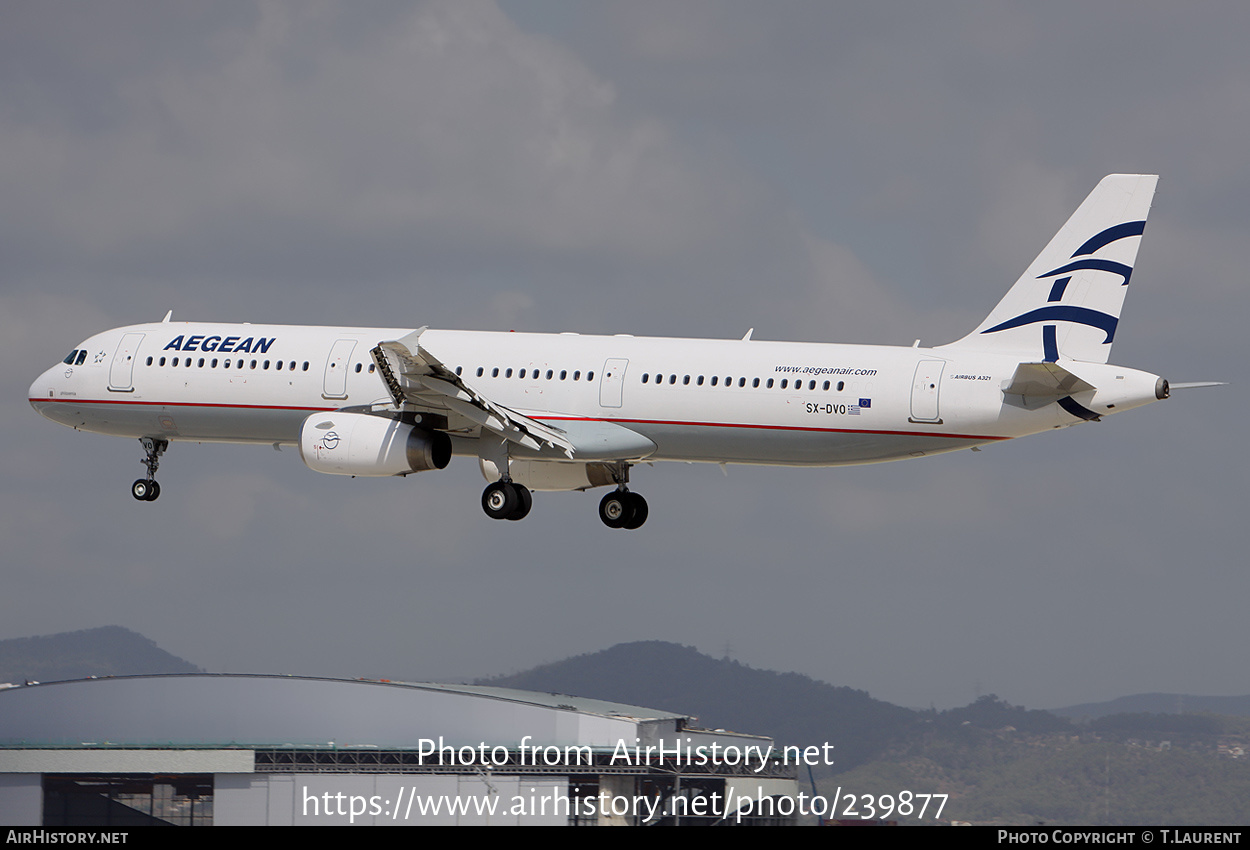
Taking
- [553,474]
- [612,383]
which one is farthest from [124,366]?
[612,383]

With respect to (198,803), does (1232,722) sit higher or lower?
higher

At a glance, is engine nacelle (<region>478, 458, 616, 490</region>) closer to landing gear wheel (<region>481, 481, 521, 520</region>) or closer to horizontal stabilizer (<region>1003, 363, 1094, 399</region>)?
landing gear wheel (<region>481, 481, 521, 520</region>)

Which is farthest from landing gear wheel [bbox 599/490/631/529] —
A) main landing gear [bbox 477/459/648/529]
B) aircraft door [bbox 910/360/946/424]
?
aircraft door [bbox 910/360/946/424]

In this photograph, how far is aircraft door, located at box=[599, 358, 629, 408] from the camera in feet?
149

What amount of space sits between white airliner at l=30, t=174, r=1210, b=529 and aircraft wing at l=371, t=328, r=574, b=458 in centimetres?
6

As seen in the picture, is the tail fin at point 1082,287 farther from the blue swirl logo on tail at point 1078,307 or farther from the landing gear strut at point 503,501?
the landing gear strut at point 503,501

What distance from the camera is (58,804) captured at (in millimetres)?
84750

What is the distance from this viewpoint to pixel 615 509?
4956 cm

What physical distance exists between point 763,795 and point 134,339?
47581 mm

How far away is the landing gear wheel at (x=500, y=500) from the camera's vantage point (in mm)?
47594

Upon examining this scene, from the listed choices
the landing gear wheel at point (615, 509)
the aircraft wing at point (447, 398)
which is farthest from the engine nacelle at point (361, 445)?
the landing gear wheel at point (615, 509)
